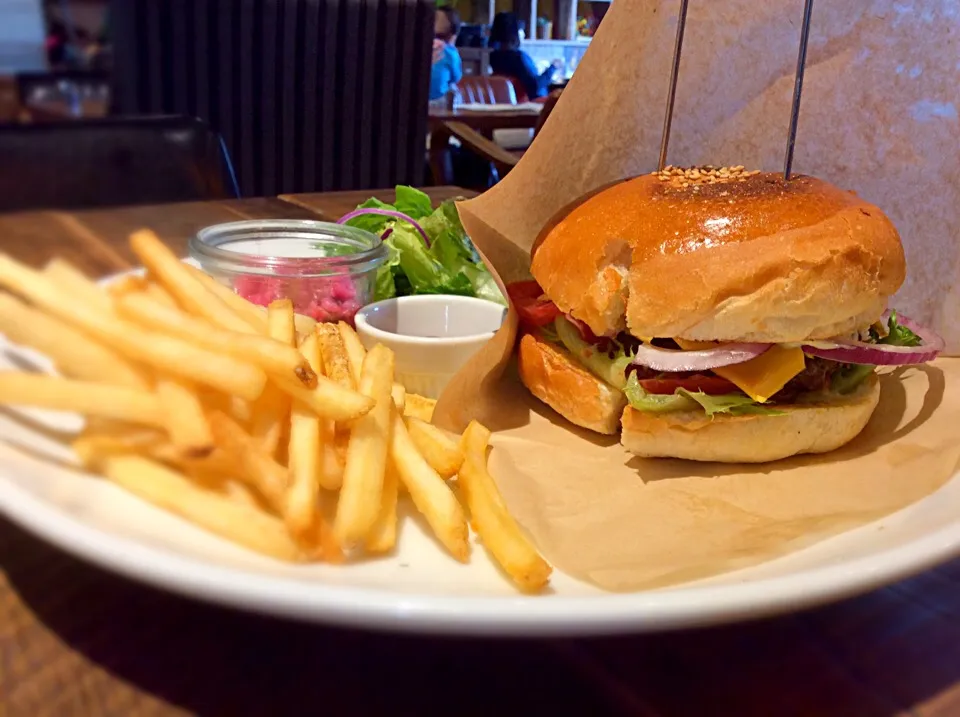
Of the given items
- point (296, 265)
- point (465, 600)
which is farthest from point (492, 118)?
point (465, 600)

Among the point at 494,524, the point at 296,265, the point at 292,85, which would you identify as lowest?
the point at 494,524

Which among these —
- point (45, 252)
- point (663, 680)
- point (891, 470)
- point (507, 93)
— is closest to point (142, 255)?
point (45, 252)

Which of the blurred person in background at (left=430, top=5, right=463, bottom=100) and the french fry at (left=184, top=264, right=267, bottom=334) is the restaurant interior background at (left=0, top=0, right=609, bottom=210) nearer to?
the french fry at (left=184, top=264, right=267, bottom=334)

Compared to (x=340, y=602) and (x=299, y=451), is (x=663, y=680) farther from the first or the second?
(x=299, y=451)

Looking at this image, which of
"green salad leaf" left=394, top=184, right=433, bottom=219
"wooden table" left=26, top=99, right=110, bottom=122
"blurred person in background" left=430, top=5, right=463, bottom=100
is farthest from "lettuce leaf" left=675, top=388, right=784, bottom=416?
"blurred person in background" left=430, top=5, right=463, bottom=100

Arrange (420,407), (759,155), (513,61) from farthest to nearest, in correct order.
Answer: (513,61) → (759,155) → (420,407)

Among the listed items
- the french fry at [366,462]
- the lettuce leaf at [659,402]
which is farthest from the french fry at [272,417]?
the lettuce leaf at [659,402]

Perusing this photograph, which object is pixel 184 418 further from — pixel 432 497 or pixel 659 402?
pixel 659 402
